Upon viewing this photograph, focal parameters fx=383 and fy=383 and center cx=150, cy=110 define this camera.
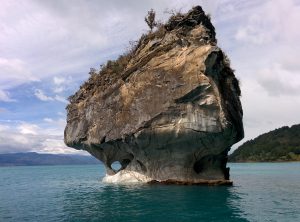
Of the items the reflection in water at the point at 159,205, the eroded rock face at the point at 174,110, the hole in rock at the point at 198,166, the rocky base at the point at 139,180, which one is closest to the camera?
the reflection in water at the point at 159,205

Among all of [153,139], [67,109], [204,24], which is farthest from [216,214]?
[67,109]

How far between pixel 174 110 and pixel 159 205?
11845 millimetres

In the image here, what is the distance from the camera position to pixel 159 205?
1095 inches

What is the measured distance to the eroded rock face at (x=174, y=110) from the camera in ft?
120

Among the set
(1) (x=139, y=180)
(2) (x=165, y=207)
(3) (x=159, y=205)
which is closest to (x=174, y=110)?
(1) (x=139, y=180)

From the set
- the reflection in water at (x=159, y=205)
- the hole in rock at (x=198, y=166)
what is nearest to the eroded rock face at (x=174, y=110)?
the hole in rock at (x=198, y=166)

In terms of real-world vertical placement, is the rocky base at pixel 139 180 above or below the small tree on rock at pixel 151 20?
below

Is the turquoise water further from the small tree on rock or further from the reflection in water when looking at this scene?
the small tree on rock

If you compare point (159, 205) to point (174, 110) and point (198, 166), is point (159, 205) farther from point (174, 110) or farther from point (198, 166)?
point (198, 166)

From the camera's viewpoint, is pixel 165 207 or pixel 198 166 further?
pixel 198 166

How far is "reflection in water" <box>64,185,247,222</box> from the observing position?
23844 mm

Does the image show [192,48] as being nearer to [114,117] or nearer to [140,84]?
[140,84]

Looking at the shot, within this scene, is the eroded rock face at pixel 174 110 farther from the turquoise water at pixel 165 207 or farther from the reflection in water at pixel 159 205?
the turquoise water at pixel 165 207

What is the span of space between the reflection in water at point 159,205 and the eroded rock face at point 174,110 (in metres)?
3.87
